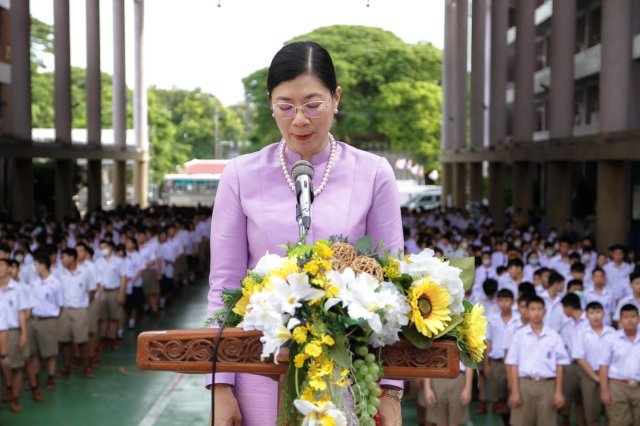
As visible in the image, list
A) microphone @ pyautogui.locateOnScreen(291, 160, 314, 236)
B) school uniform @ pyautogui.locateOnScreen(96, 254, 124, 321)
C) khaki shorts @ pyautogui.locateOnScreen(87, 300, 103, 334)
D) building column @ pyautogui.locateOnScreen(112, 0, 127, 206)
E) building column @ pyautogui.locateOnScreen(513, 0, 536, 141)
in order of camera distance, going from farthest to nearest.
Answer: building column @ pyautogui.locateOnScreen(112, 0, 127, 206) < building column @ pyautogui.locateOnScreen(513, 0, 536, 141) < school uniform @ pyautogui.locateOnScreen(96, 254, 124, 321) < khaki shorts @ pyautogui.locateOnScreen(87, 300, 103, 334) < microphone @ pyautogui.locateOnScreen(291, 160, 314, 236)

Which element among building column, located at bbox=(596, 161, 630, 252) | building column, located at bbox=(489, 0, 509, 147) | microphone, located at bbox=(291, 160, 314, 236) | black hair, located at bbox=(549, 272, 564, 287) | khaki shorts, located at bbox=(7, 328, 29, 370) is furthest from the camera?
building column, located at bbox=(489, 0, 509, 147)

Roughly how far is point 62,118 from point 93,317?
19.5 meters

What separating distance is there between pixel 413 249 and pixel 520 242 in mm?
2184

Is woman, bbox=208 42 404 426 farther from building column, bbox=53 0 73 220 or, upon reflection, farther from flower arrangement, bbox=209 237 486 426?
building column, bbox=53 0 73 220

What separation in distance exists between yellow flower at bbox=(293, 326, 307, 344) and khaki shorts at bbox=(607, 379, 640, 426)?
7.45 metres

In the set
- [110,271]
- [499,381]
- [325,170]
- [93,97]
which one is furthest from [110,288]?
[93,97]

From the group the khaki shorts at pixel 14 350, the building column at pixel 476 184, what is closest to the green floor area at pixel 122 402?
the khaki shorts at pixel 14 350

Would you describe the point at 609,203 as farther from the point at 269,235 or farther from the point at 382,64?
the point at 382,64

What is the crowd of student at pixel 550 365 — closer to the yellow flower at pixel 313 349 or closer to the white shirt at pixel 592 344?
the white shirt at pixel 592 344

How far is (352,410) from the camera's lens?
2.73 m

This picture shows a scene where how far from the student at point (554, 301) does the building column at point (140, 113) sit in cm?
3606

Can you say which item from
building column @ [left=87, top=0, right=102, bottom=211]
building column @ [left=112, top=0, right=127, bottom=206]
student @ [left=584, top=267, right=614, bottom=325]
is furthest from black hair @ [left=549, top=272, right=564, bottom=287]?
building column @ [left=112, top=0, right=127, bottom=206]

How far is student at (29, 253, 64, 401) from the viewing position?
1225cm

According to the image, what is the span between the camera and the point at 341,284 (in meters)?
2.64
